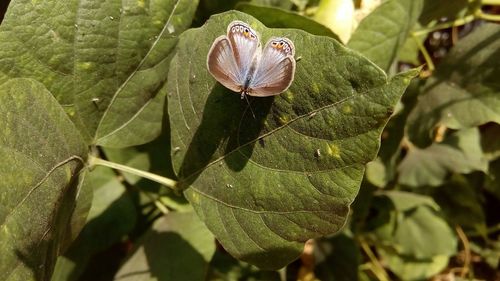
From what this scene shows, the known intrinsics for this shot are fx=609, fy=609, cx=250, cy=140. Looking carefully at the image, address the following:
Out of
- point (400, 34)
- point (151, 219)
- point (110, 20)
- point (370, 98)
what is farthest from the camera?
point (151, 219)

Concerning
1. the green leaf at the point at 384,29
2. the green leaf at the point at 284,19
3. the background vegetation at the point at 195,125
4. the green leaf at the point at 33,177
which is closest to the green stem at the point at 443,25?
the background vegetation at the point at 195,125

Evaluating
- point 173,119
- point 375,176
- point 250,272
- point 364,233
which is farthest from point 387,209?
point 173,119

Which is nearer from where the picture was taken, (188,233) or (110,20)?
(110,20)

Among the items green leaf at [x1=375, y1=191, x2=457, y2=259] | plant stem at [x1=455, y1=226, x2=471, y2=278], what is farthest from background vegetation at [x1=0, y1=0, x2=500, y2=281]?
plant stem at [x1=455, y1=226, x2=471, y2=278]

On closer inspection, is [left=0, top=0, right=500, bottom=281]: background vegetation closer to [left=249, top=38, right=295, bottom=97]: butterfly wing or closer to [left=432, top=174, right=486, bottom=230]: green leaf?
[left=249, top=38, right=295, bottom=97]: butterfly wing

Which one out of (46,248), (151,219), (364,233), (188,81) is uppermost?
(188,81)

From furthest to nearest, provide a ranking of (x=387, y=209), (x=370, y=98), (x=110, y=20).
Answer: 1. (x=387, y=209)
2. (x=110, y=20)
3. (x=370, y=98)

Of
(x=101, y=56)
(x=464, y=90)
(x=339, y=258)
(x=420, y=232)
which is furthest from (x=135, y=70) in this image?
(x=420, y=232)

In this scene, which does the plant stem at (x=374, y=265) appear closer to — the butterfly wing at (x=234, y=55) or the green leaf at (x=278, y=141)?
the green leaf at (x=278, y=141)

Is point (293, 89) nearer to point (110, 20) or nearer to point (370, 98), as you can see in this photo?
point (370, 98)
